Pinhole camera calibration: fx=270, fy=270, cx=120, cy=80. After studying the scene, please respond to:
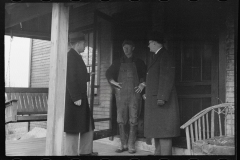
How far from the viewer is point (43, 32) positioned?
23.8 ft

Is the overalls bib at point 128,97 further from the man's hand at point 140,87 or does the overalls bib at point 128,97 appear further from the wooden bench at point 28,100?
the wooden bench at point 28,100

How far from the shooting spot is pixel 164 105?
3.86 m

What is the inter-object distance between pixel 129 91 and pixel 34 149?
2117 millimetres

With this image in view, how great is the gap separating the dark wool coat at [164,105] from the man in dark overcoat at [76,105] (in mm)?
1003

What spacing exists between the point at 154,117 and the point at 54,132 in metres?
1.43

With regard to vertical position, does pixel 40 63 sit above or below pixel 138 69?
above

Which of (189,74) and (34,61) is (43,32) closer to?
(34,61)

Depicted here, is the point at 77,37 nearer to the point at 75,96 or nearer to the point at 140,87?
the point at 75,96

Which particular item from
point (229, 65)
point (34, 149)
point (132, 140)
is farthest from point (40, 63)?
point (229, 65)

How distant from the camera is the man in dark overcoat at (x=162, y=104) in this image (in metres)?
3.79

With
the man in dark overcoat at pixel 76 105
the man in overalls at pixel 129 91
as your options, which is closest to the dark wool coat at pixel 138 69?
the man in overalls at pixel 129 91
